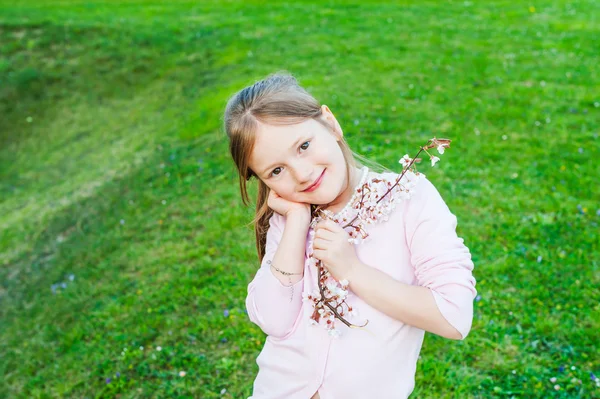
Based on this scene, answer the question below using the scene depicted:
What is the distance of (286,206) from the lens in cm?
229

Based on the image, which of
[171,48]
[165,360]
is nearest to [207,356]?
[165,360]

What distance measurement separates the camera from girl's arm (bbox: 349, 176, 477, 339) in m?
1.95

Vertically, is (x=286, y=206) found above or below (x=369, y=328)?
above

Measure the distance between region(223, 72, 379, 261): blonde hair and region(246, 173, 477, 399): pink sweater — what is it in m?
0.36

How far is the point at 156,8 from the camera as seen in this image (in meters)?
17.4

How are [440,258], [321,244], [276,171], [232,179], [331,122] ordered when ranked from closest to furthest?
[440,258] < [321,244] < [276,171] < [331,122] < [232,179]

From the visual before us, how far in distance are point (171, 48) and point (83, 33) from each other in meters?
3.03

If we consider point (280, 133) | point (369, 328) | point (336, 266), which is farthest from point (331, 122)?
point (369, 328)

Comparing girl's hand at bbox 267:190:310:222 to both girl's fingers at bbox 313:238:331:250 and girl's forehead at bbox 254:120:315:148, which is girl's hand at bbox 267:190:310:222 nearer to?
Result: girl's fingers at bbox 313:238:331:250

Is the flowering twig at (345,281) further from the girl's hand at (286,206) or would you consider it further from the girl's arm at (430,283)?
the girl's hand at (286,206)

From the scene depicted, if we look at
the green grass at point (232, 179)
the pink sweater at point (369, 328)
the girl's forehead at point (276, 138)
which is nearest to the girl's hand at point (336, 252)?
the pink sweater at point (369, 328)

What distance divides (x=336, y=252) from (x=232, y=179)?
3.50 m

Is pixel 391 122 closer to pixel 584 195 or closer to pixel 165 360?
pixel 584 195

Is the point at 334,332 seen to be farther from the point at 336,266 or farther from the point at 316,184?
the point at 316,184
